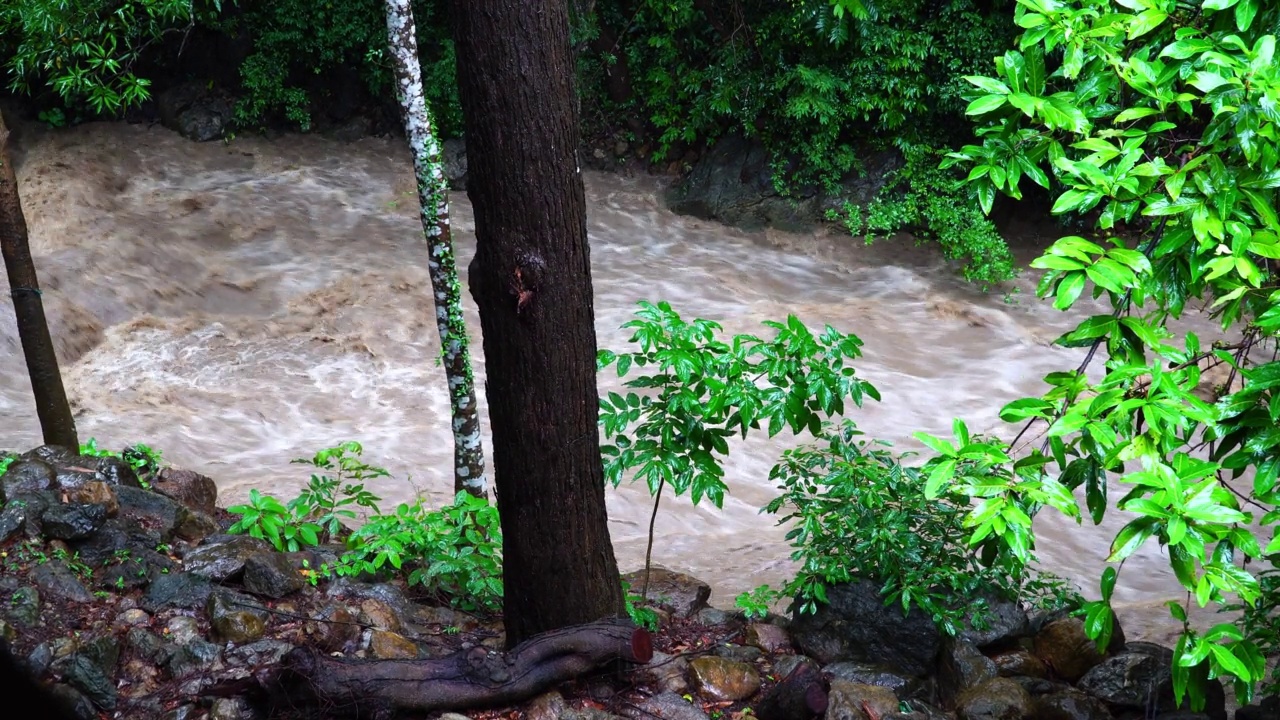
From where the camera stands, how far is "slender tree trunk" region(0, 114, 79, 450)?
196 inches

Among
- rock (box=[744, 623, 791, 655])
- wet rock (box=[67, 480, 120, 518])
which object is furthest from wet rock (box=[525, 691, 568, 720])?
wet rock (box=[67, 480, 120, 518])

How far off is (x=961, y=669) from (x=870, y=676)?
0.37 m

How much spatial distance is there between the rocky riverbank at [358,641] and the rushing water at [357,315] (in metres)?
1.60

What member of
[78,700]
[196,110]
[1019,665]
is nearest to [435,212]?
[78,700]

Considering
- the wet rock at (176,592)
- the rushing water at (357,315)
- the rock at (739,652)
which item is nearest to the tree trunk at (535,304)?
the rock at (739,652)

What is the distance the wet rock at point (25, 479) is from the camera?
4168 millimetres

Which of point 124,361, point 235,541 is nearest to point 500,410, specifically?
point 235,541

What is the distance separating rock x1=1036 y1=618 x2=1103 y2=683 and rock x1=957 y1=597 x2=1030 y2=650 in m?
0.12

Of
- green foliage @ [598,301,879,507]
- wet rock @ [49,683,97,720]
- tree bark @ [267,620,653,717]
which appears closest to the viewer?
wet rock @ [49,683,97,720]

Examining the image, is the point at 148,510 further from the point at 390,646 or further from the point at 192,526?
the point at 390,646

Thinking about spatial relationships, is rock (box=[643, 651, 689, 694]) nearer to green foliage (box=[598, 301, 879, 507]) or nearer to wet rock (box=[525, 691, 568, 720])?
wet rock (box=[525, 691, 568, 720])

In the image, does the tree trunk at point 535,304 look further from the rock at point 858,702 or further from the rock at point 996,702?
the rock at point 996,702

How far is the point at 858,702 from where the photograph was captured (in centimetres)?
357

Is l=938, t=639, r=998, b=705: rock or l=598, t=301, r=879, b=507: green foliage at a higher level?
l=598, t=301, r=879, b=507: green foliage
